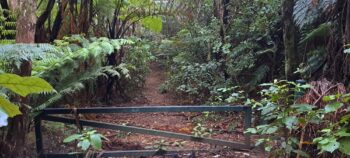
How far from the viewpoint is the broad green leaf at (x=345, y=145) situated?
1.52 metres

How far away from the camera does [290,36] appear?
3375 mm

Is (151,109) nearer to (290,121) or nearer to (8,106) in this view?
(290,121)

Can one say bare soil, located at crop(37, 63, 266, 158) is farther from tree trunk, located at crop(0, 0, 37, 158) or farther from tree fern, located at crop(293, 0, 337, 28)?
tree fern, located at crop(293, 0, 337, 28)

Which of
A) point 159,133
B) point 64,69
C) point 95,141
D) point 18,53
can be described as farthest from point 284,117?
point 64,69

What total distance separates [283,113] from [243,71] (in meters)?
3.12

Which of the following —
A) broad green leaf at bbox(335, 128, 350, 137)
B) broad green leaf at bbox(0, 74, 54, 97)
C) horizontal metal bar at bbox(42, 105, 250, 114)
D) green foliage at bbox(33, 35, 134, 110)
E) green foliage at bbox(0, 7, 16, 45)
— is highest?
green foliage at bbox(0, 7, 16, 45)

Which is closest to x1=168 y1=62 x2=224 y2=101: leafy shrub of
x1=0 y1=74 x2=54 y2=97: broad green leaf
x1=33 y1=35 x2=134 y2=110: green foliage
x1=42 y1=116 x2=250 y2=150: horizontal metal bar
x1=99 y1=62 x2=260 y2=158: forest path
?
x1=99 y1=62 x2=260 y2=158: forest path

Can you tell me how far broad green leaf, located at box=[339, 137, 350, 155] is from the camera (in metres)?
1.52

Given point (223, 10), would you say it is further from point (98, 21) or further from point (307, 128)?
point (307, 128)

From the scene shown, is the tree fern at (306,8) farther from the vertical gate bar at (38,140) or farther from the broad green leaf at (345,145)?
the vertical gate bar at (38,140)

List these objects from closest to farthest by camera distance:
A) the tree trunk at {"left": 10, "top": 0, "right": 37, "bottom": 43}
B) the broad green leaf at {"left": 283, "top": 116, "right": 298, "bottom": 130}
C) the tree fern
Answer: the broad green leaf at {"left": 283, "top": 116, "right": 298, "bottom": 130} < the tree trunk at {"left": 10, "top": 0, "right": 37, "bottom": 43} < the tree fern

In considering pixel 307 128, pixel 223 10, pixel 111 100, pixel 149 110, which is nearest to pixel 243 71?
pixel 223 10

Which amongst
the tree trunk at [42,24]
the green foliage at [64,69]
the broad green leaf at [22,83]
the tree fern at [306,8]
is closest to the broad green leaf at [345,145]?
the broad green leaf at [22,83]

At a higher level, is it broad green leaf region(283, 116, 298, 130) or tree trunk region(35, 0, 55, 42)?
tree trunk region(35, 0, 55, 42)
